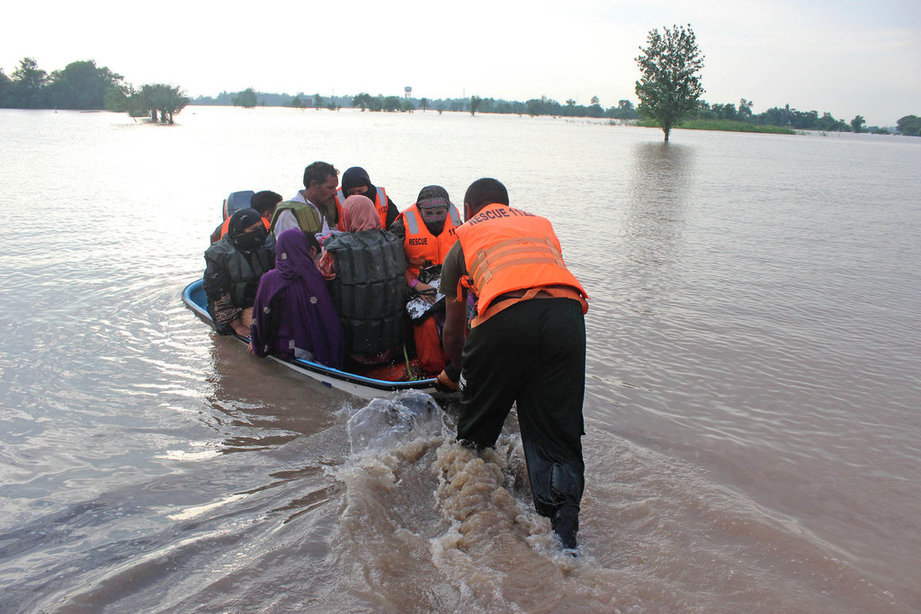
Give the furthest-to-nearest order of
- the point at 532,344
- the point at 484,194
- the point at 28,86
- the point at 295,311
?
the point at 28,86 < the point at 295,311 < the point at 484,194 < the point at 532,344

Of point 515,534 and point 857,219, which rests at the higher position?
point 857,219

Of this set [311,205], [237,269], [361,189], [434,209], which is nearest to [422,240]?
[434,209]

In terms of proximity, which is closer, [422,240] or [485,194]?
[485,194]

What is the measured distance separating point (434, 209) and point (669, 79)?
45290 mm

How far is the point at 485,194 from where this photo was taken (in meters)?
3.47

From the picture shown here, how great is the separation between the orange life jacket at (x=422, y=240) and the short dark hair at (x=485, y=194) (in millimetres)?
1731

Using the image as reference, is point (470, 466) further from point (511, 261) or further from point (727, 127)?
point (727, 127)

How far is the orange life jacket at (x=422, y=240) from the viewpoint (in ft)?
17.2

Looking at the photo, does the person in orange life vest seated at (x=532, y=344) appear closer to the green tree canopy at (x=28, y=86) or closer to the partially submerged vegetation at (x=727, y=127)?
the partially submerged vegetation at (x=727, y=127)

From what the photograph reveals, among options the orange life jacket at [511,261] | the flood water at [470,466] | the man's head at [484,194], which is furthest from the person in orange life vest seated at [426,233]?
the orange life jacket at [511,261]

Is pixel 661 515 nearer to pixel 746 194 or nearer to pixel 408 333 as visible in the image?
pixel 408 333

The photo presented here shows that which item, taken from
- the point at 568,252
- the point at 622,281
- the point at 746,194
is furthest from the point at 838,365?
the point at 746,194

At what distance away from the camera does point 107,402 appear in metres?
4.93

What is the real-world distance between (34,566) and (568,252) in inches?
341
